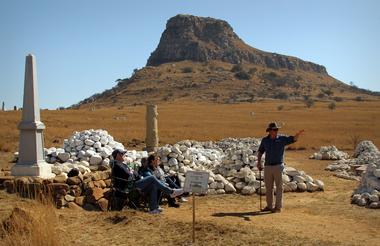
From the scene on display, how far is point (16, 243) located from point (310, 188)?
9.26 meters

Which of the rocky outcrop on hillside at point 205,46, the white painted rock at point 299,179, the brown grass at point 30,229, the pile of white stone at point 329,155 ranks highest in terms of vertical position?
the rocky outcrop on hillside at point 205,46

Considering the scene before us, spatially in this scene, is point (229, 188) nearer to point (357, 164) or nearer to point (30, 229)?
point (30, 229)

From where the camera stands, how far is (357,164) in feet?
67.2

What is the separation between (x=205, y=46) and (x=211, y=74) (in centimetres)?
2877

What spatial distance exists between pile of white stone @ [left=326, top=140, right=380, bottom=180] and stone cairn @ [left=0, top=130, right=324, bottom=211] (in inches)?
143

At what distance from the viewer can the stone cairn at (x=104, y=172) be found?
37.1ft

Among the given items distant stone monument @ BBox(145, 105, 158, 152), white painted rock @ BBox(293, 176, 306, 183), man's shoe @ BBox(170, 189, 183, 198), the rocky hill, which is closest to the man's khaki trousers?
man's shoe @ BBox(170, 189, 183, 198)

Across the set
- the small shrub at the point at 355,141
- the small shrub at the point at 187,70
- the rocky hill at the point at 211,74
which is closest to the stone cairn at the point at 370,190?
the small shrub at the point at 355,141

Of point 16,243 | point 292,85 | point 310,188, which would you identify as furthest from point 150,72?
point 16,243

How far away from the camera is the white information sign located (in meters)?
8.34

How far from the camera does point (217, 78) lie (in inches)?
3917

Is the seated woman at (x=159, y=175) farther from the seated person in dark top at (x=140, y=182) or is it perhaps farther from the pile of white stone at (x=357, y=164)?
the pile of white stone at (x=357, y=164)

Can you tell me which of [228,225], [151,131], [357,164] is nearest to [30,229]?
[228,225]

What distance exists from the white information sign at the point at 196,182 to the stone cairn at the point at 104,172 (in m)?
3.38
